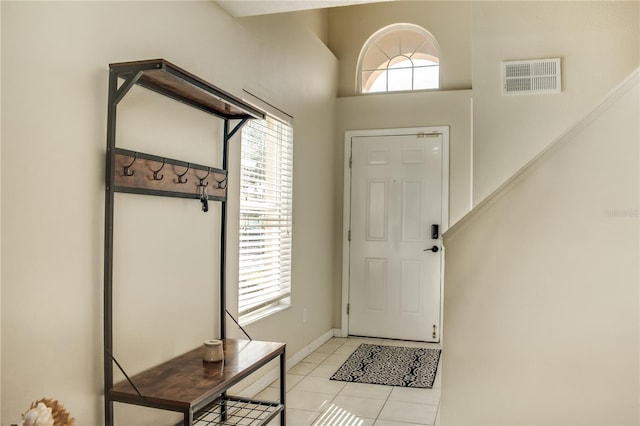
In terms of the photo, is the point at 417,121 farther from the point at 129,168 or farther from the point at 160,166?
the point at 129,168

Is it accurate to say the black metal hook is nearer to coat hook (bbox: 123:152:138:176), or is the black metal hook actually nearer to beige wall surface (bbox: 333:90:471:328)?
coat hook (bbox: 123:152:138:176)

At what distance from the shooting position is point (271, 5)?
113 inches

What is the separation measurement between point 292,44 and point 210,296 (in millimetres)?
2188

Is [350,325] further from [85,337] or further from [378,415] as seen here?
[85,337]

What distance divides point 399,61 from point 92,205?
3.96 metres

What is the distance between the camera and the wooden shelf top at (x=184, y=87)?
6.46 ft

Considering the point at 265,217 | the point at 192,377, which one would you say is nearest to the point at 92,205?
the point at 192,377

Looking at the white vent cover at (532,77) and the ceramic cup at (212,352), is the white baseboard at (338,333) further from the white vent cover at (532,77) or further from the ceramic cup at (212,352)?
the ceramic cup at (212,352)

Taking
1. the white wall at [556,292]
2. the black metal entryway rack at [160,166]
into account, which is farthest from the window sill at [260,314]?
the white wall at [556,292]

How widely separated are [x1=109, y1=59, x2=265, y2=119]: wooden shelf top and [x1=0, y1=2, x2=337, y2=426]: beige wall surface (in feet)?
0.20

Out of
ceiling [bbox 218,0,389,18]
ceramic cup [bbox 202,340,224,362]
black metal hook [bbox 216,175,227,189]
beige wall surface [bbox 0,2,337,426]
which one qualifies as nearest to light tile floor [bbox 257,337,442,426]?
beige wall surface [bbox 0,2,337,426]

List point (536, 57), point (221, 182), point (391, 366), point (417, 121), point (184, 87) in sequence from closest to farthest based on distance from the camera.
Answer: point (184, 87)
point (221, 182)
point (536, 57)
point (391, 366)
point (417, 121)

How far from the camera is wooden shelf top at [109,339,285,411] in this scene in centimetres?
192

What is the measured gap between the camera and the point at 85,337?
1.95m
